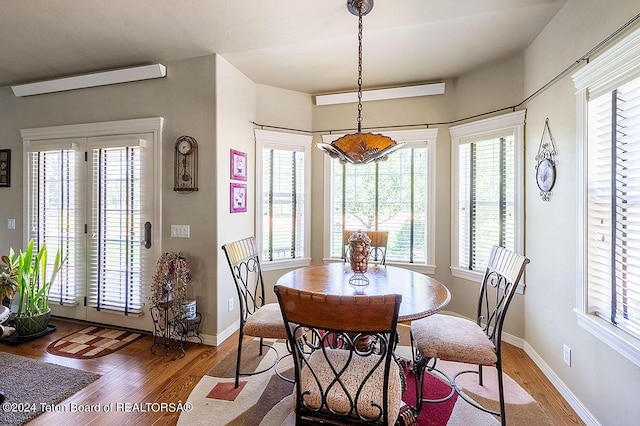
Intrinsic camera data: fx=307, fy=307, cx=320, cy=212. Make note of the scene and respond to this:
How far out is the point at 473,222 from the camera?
10.7 feet

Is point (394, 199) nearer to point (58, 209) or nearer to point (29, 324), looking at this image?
point (58, 209)

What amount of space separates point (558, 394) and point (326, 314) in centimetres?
209

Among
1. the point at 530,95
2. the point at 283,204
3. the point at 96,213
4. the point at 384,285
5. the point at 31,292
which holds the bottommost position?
the point at 31,292

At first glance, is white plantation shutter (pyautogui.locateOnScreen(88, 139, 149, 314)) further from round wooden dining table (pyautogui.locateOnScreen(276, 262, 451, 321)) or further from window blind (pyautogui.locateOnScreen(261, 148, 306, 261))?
round wooden dining table (pyautogui.locateOnScreen(276, 262, 451, 321))

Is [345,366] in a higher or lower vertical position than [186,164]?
lower

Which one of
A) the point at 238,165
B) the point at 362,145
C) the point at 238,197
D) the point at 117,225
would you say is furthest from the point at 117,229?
the point at 362,145

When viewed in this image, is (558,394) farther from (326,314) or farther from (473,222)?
(326,314)

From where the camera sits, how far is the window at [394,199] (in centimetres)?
353

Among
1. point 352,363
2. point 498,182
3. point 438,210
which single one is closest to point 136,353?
point 352,363

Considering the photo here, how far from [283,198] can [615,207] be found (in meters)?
2.93

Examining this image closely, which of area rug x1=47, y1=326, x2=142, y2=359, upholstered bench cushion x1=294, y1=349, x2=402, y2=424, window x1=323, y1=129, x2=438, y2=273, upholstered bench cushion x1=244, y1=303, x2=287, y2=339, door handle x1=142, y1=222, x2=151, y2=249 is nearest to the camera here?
upholstered bench cushion x1=294, y1=349, x2=402, y2=424

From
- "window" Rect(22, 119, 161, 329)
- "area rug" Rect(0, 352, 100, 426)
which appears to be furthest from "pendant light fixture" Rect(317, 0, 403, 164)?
"area rug" Rect(0, 352, 100, 426)

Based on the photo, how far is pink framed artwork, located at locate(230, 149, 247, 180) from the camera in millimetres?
3127

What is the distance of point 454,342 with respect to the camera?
72.0 inches
